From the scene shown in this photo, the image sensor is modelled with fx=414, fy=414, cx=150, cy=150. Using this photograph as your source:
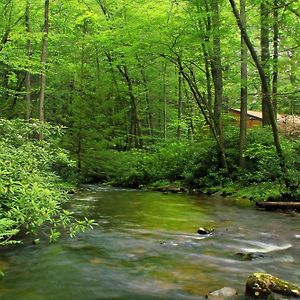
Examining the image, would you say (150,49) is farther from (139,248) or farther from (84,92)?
(139,248)

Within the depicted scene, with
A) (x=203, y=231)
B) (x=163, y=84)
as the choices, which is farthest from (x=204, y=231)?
(x=163, y=84)

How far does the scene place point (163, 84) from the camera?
2802 cm

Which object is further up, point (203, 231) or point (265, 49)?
point (265, 49)

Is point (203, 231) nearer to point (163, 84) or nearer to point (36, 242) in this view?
Result: point (36, 242)

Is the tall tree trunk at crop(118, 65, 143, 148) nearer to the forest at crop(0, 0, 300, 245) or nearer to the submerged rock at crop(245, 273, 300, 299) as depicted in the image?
the forest at crop(0, 0, 300, 245)

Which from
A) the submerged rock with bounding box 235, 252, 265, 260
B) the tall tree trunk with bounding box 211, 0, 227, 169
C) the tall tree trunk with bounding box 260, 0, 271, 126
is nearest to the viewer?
the submerged rock with bounding box 235, 252, 265, 260

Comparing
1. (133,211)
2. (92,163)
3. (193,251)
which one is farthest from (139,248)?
(92,163)

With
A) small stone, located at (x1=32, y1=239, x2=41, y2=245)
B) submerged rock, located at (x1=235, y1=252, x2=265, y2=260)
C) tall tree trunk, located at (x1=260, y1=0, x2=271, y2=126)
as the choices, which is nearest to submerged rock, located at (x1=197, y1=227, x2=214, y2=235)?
submerged rock, located at (x1=235, y1=252, x2=265, y2=260)

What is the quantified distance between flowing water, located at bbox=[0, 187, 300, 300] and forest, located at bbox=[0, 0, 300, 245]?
7.91 ft

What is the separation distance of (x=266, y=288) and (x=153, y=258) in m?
2.28

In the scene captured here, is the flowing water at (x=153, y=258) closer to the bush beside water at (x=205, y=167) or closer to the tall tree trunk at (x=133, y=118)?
the bush beside water at (x=205, y=167)

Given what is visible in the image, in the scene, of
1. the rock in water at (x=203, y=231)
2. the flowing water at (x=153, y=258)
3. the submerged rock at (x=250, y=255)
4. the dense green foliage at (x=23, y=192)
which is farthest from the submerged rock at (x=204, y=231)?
the dense green foliage at (x=23, y=192)

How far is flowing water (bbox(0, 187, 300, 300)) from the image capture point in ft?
18.0

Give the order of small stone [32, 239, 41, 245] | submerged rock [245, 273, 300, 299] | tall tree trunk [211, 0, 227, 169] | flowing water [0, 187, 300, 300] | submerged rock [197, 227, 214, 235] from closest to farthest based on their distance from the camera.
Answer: submerged rock [245, 273, 300, 299] < flowing water [0, 187, 300, 300] < small stone [32, 239, 41, 245] < submerged rock [197, 227, 214, 235] < tall tree trunk [211, 0, 227, 169]
